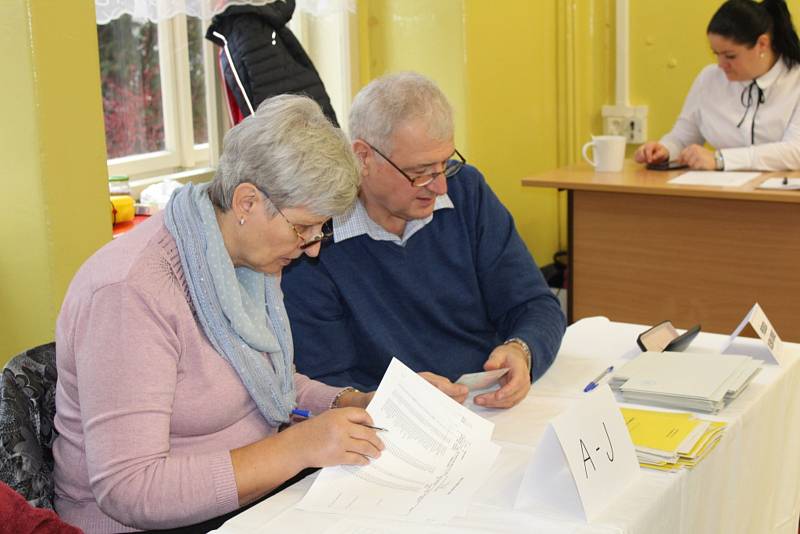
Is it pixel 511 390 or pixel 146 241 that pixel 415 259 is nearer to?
pixel 511 390

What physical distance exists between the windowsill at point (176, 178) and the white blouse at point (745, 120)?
1.71 m

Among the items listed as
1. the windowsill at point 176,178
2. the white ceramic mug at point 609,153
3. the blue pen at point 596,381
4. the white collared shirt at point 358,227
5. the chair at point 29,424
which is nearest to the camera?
the chair at point 29,424

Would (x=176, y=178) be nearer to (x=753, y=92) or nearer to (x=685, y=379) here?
(x=685, y=379)

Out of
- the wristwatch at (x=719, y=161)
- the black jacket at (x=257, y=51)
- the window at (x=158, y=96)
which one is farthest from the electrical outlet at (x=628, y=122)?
the black jacket at (x=257, y=51)

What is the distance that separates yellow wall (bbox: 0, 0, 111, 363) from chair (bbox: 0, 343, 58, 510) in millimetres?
673

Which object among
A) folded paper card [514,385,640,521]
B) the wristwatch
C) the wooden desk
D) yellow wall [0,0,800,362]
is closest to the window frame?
yellow wall [0,0,800,362]

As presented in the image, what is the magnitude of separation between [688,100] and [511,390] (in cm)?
245

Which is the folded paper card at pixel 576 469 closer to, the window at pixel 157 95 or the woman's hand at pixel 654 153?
the window at pixel 157 95

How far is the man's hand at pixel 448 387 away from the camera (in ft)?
5.17

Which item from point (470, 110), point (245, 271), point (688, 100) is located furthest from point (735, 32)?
point (245, 271)

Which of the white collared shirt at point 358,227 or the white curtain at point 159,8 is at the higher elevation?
the white curtain at point 159,8

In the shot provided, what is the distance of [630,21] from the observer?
4.38 meters

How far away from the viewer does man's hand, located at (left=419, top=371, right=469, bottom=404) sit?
5.17 ft

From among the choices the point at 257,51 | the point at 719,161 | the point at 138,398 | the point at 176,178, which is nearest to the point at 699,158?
the point at 719,161
